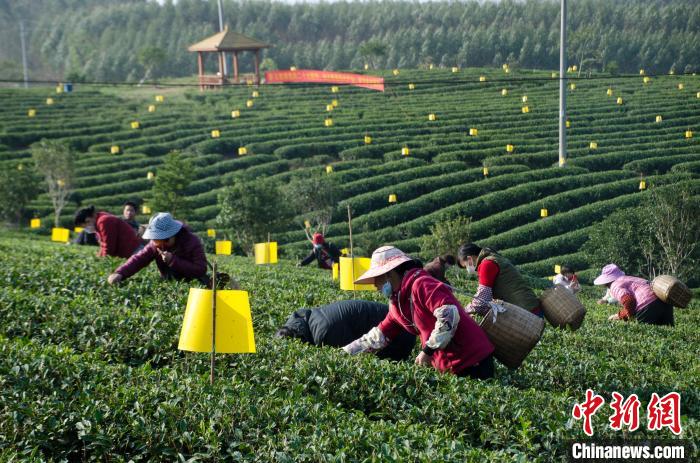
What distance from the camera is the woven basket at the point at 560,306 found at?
9.66m

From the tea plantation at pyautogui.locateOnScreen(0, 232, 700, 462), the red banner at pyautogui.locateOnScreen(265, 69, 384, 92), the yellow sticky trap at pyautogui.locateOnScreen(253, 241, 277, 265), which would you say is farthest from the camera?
the red banner at pyautogui.locateOnScreen(265, 69, 384, 92)

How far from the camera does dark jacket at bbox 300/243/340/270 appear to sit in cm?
1911

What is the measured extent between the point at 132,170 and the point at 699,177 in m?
23.7

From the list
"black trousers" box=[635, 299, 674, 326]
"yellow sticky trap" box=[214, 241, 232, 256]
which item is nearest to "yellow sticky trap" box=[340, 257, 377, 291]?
"black trousers" box=[635, 299, 674, 326]

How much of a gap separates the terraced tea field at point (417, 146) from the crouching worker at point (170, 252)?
1759 cm

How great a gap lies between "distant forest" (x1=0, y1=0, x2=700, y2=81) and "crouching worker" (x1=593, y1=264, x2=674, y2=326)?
2101 centimetres

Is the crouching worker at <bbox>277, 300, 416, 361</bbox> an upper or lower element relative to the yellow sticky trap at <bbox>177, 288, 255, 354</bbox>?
lower

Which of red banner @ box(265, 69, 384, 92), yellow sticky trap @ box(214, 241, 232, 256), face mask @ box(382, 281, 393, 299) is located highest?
red banner @ box(265, 69, 384, 92)

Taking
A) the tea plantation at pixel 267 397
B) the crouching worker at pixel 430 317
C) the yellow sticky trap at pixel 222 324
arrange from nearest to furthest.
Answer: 1. the tea plantation at pixel 267 397
2. the crouching worker at pixel 430 317
3. the yellow sticky trap at pixel 222 324

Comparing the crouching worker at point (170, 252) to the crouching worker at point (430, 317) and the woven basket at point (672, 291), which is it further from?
the woven basket at point (672, 291)

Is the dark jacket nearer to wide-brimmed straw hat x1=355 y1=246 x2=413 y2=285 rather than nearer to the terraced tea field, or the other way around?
the terraced tea field

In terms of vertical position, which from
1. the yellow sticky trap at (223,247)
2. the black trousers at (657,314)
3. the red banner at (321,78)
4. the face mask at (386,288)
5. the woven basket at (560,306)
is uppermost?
the red banner at (321,78)

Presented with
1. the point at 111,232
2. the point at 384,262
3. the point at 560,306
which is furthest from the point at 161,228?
the point at 560,306

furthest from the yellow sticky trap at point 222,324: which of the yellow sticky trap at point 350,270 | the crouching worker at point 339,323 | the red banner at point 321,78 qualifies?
the red banner at point 321,78
